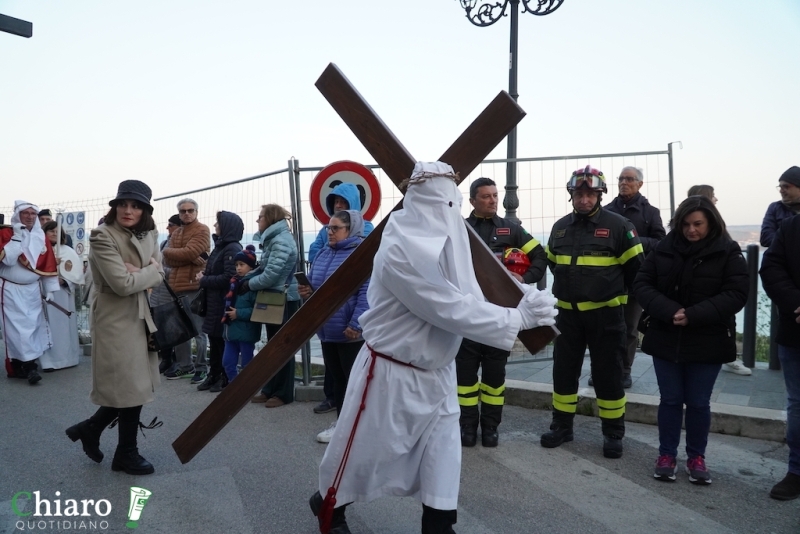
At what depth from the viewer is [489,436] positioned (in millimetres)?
5254

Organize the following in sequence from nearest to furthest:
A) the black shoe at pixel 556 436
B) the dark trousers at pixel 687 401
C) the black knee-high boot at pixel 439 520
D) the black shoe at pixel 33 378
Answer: the black knee-high boot at pixel 439 520 → the dark trousers at pixel 687 401 → the black shoe at pixel 556 436 → the black shoe at pixel 33 378

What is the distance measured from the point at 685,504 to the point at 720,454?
1.11 meters

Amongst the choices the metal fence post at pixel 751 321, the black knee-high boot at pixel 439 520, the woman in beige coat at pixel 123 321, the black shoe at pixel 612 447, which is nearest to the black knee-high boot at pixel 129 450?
the woman in beige coat at pixel 123 321

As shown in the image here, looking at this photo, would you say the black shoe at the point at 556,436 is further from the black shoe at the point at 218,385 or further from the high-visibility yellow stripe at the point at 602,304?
the black shoe at the point at 218,385

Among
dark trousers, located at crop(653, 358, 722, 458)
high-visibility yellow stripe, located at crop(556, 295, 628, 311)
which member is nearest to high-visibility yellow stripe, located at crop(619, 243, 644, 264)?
high-visibility yellow stripe, located at crop(556, 295, 628, 311)

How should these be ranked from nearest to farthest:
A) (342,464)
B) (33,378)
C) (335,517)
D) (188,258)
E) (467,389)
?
(342,464)
(335,517)
(467,389)
(188,258)
(33,378)

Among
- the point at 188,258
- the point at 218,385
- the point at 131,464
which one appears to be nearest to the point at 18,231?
the point at 188,258

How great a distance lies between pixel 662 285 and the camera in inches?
182

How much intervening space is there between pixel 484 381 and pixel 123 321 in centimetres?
278

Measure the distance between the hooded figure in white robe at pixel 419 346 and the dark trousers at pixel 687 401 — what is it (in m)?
2.06

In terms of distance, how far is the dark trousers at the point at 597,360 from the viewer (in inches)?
201

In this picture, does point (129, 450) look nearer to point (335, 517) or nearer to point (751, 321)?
point (335, 517)

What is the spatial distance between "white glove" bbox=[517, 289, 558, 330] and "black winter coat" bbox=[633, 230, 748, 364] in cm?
188

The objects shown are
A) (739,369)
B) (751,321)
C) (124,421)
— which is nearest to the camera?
(124,421)
